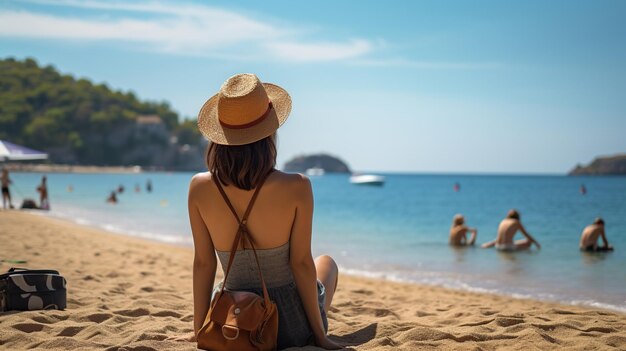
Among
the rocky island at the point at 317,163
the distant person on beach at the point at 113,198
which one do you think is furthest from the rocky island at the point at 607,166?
the distant person on beach at the point at 113,198

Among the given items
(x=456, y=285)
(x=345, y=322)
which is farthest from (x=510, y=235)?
(x=345, y=322)

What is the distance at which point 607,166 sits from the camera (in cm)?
11875

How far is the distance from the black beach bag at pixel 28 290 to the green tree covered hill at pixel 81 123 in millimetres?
113384

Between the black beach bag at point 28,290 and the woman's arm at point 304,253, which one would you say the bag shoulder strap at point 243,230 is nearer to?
the woman's arm at point 304,253

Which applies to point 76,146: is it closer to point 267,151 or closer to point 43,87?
point 43,87

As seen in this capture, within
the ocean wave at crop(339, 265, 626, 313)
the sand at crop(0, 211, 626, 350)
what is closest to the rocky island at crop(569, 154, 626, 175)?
the ocean wave at crop(339, 265, 626, 313)

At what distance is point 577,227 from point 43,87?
122m

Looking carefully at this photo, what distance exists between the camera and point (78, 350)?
3375 millimetres

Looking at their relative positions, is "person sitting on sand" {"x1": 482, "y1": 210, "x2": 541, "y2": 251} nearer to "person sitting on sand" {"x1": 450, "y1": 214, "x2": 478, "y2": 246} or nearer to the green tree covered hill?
"person sitting on sand" {"x1": 450, "y1": 214, "x2": 478, "y2": 246}

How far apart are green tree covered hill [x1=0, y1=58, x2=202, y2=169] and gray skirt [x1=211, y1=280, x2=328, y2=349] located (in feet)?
378

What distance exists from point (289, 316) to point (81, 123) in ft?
411

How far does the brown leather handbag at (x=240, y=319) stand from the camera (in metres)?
2.92

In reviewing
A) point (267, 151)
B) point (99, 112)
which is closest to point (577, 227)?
point (267, 151)

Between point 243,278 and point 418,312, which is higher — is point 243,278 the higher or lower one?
the higher one
